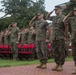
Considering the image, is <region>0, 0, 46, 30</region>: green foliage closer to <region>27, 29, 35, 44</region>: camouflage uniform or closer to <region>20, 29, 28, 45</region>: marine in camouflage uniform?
<region>20, 29, 28, 45</region>: marine in camouflage uniform

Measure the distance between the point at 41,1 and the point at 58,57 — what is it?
159 ft

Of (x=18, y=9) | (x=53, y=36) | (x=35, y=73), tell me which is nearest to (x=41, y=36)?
(x=53, y=36)

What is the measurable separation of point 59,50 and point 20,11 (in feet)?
115

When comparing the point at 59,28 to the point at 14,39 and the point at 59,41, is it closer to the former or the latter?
the point at 59,41

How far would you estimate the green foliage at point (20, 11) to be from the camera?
128ft

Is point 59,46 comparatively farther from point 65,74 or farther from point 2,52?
point 2,52

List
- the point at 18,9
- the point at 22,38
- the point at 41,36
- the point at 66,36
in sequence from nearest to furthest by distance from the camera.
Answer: the point at 66,36, the point at 41,36, the point at 22,38, the point at 18,9

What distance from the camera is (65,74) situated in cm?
934

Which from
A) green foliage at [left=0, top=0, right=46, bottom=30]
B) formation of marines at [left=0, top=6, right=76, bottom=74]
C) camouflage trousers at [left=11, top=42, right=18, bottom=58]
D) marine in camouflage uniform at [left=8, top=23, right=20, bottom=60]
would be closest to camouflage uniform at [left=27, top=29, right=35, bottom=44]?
marine in camouflage uniform at [left=8, top=23, right=20, bottom=60]

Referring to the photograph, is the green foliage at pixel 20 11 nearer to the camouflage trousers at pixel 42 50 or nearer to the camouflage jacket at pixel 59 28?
the camouflage trousers at pixel 42 50

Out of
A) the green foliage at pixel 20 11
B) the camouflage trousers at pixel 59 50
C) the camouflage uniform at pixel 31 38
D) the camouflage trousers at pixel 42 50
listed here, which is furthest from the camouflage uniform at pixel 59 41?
the green foliage at pixel 20 11

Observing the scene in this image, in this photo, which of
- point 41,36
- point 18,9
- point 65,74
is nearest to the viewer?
point 65,74

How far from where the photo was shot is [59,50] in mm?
10281

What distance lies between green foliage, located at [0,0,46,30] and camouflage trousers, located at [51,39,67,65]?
87.4ft
